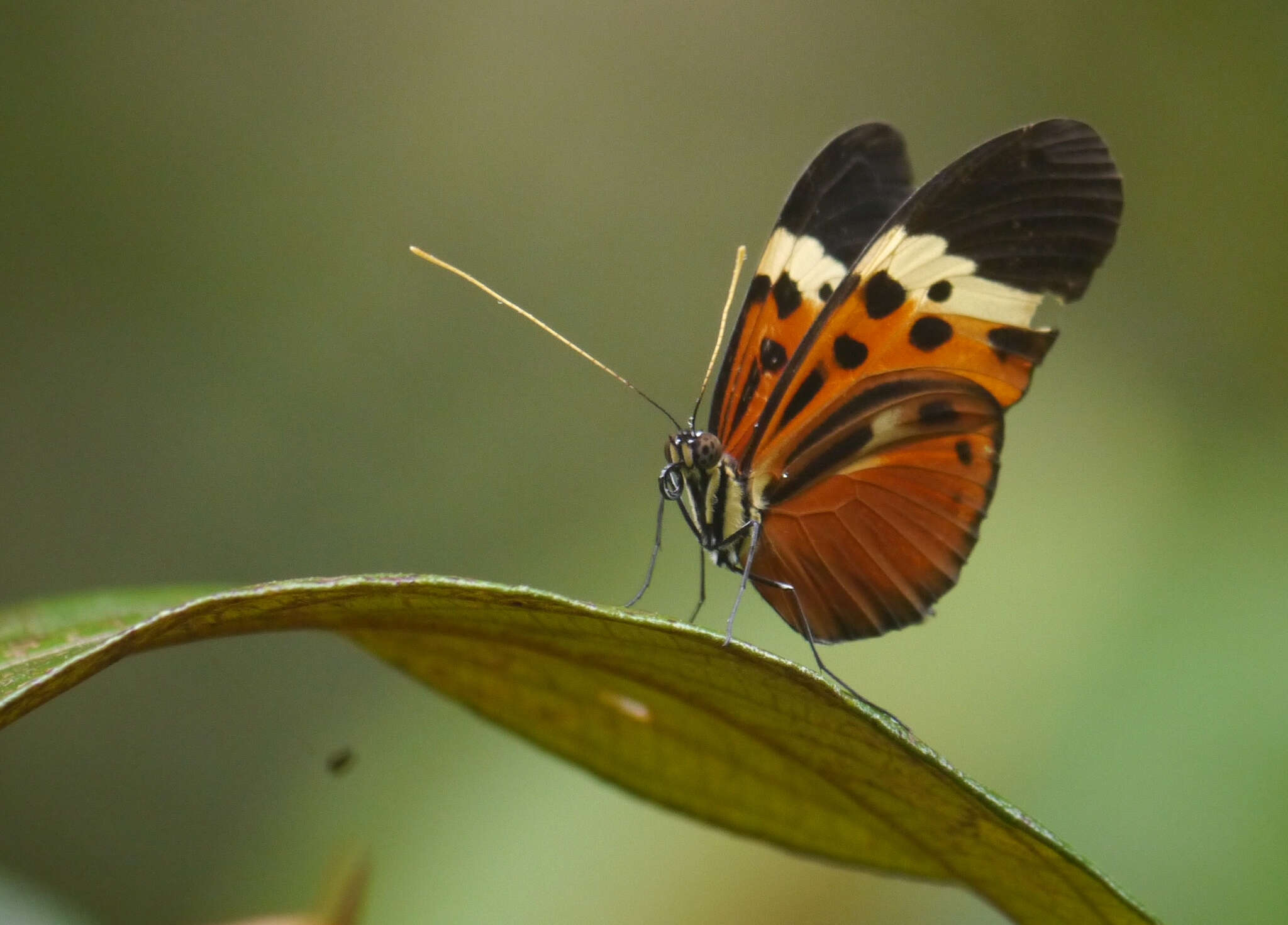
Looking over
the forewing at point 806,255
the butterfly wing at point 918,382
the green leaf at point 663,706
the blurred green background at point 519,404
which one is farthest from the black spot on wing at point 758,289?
the blurred green background at point 519,404

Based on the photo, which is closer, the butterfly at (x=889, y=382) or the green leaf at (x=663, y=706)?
the green leaf at (x=663, y=706)

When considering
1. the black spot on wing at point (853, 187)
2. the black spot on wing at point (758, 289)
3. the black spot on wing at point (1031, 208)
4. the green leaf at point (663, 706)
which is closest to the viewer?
the green leaf at point (663, 706)

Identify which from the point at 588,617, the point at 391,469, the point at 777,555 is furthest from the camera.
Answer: the point at 391,469

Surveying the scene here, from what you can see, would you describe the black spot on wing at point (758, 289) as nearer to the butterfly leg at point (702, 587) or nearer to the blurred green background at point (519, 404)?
the butterfly leg at point (702, 587)

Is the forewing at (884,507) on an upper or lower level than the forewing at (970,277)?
lower

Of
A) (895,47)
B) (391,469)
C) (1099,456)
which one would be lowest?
(391,469)

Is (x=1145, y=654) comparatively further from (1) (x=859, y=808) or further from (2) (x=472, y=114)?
(2) (x=472, y=114)

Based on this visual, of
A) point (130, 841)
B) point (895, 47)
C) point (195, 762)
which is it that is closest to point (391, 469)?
point (195, 762)
